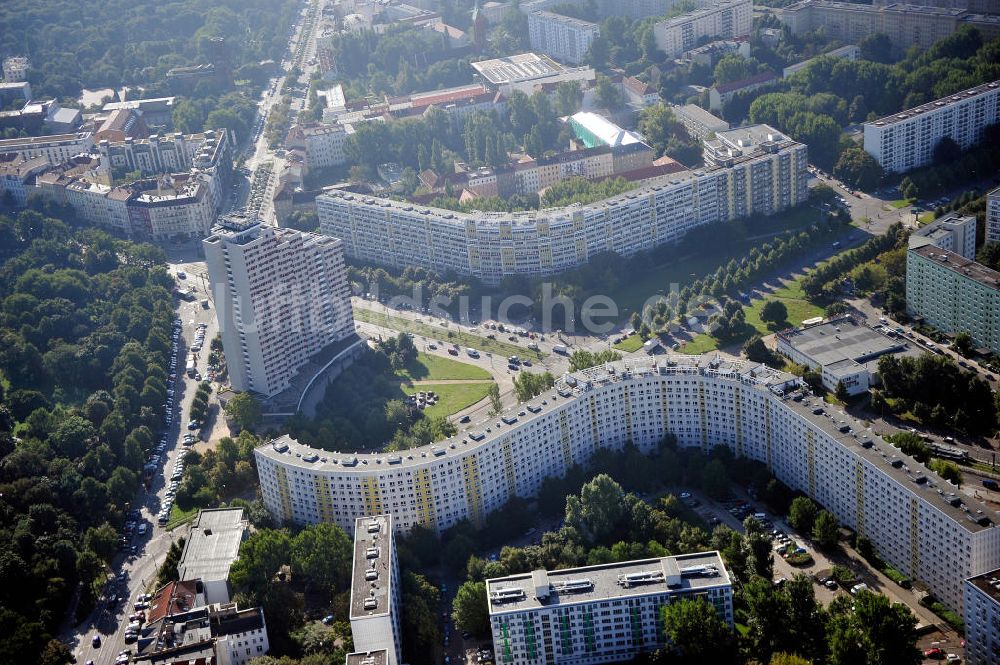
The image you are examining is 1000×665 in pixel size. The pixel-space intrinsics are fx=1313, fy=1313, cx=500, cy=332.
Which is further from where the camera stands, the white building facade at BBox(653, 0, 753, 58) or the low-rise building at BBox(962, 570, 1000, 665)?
the white building facade at BBox(653, 0, 753, 58)

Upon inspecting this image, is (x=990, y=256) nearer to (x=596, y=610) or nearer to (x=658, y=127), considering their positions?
(x=658, y=127)

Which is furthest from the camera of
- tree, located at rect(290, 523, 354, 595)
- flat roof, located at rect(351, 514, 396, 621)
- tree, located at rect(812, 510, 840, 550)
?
tree, located at rect(290, 523, 354, 595)

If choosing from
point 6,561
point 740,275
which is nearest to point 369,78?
point 740,275

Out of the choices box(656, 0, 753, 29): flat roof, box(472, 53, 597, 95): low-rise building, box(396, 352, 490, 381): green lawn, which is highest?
box(656, 0, 753, 29): flat roof

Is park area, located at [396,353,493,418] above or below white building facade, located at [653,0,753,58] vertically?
below

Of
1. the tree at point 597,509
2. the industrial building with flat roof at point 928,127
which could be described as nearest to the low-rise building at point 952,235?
the industrial building with flat roof at point 928,127

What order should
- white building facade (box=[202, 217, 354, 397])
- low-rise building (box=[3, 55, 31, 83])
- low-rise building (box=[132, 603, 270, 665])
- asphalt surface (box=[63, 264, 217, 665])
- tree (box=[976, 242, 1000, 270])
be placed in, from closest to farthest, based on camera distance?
low-rise building (box=[132, 603, 270, 665]), asphalt surface (box=[63, 264, 217, 665]), white building facade (box=[202, 217, 354, 397]), tree (box=[976, 242, 1000, 270]), low-rise building (box=[3, 55, 31, 83])

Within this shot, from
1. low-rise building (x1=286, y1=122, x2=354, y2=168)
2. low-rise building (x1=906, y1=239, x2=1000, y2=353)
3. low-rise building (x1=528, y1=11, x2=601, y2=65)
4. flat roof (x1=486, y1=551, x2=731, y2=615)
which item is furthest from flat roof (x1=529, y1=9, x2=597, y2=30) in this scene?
flat roof (x1=486, y1=551, x2=731, y2=615)

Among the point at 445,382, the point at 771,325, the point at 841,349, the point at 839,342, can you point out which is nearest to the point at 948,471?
the point at 841,349

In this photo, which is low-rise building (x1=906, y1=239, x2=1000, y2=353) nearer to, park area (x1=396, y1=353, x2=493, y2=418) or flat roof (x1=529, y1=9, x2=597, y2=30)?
park area (x1=396, y1=353, x2=493, y2=418)
